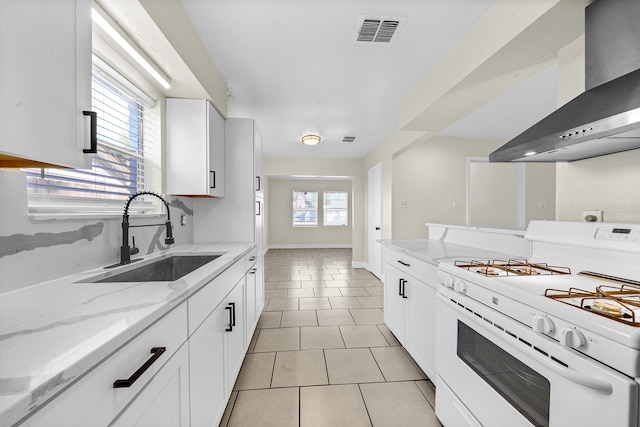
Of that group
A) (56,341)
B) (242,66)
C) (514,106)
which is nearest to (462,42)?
(242,66)

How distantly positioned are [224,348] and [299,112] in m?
2.78

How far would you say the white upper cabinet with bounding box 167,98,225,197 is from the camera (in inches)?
Answer: 87.4

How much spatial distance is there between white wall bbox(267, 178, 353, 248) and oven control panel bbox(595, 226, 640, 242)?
7990 millimetres

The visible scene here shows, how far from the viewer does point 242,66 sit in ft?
7.76

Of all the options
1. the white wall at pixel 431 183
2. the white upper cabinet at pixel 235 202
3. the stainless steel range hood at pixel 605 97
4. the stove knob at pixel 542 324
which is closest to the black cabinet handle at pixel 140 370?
the stove knob at pixel 542 324

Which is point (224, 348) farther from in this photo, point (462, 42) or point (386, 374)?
point (462, 42)

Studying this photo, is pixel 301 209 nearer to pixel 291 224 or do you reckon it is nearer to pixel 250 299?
pixel 291 224

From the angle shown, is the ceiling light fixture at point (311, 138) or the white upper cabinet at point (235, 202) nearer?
the white upper cabinet at point (235, 202)

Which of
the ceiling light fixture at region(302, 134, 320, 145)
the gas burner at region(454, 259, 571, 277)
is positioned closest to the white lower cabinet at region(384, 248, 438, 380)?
the gas burner at region(454, 259, 571, 277)

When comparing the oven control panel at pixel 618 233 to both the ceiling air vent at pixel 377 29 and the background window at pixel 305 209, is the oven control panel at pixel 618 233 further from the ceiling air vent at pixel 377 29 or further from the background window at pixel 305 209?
the background window at pixel 305 209

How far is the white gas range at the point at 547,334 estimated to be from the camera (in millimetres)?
744

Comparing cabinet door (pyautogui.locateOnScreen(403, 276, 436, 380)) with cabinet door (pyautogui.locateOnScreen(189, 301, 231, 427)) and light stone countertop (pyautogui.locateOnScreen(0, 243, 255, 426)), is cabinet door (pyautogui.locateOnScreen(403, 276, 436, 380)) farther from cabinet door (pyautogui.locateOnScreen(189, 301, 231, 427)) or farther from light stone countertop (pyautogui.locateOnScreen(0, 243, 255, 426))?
light stone countertop (pyautogui.locateOnScreen(0, 243, 255, 426))

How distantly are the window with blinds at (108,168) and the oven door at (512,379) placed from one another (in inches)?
76.7

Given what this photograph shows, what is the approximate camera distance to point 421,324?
79.4 inches
